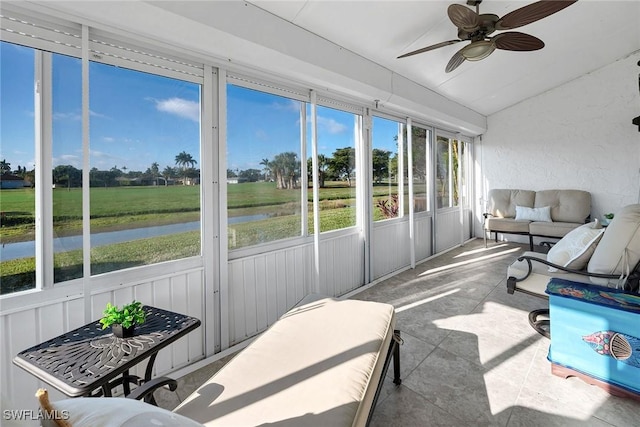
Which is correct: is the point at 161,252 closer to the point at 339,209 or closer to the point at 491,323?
the point at 339,209

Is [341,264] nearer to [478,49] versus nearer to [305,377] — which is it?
[305,377]

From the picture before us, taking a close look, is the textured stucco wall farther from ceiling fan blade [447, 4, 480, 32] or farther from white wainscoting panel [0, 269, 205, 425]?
white wainscoting panel [0, 269, 205, 425]

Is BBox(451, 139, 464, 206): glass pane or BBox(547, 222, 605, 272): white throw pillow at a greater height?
BBox(451, 139, 464, 206): glass pane

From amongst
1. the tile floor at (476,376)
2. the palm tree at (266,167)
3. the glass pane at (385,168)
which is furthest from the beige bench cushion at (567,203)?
the palm tree at (266,167)

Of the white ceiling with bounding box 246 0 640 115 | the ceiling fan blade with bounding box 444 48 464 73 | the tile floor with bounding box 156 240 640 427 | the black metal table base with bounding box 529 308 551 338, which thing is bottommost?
the tile floor with bounding box 156 240 640 427

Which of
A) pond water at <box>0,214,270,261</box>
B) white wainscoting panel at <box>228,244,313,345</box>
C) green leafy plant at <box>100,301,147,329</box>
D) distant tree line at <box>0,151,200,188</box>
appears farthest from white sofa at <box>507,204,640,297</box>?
distant tree line at <box>0,151,200,188</box>

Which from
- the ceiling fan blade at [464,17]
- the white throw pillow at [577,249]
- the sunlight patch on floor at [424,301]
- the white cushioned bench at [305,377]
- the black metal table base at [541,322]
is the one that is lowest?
the black metal table base at [541,322]

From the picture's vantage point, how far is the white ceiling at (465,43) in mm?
2197

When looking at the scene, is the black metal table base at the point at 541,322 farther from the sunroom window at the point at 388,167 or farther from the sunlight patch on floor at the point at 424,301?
the sunroom window at the point at 388,167

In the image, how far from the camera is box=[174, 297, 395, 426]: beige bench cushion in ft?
3.43

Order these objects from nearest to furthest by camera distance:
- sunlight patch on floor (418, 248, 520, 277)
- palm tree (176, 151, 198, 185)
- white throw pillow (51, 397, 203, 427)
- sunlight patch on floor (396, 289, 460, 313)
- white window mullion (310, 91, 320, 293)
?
white throw pillow (51, 397, 203, 427)
palm tree (176, 151, 198, 185)
white window mullion (310, 91, 320, 293)
sunlight patch on floor (396, 289, 460, 313)
sunlight patch on floor (418, 248, 520, 277)

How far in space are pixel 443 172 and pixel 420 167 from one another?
0.95 m

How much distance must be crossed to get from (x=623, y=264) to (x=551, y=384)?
100 centimetres

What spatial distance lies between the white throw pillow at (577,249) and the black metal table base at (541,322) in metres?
0.50
